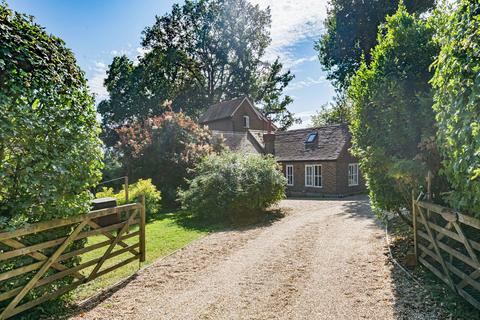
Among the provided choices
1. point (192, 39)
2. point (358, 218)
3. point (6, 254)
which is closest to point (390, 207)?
point (358, 218)

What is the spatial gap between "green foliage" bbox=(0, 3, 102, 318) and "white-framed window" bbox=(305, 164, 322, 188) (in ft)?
63.6

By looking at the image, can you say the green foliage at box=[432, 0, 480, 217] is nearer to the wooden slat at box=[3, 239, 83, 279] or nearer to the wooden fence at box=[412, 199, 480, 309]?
the wooden fence at box=[412, 199, 480, 309]

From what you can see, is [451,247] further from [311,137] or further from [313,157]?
[311,137]

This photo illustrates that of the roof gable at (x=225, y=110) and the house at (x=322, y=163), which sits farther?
the roof gable at (x=225, y=110)

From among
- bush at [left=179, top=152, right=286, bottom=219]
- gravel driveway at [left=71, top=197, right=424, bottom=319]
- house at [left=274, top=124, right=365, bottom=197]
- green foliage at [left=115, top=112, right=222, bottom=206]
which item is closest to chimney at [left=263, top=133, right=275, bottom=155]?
house at [left=274, top=124, right=365, bottom=197]

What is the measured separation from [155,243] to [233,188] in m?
4.31

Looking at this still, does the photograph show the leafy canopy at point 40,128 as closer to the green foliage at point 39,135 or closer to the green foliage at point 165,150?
the green foliage at point 39,135

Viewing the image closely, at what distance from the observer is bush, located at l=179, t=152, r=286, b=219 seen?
12906 mm

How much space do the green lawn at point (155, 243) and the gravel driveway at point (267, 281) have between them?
48 cm

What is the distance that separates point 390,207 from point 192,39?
4231 cm

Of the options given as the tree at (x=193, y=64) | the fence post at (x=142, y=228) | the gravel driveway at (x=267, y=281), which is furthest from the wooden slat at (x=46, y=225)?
the tree at (x=193, y=64)

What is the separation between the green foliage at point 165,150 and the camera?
18875mm

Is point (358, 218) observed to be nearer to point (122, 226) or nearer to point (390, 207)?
point (390, 207)

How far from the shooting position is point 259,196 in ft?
43.6
